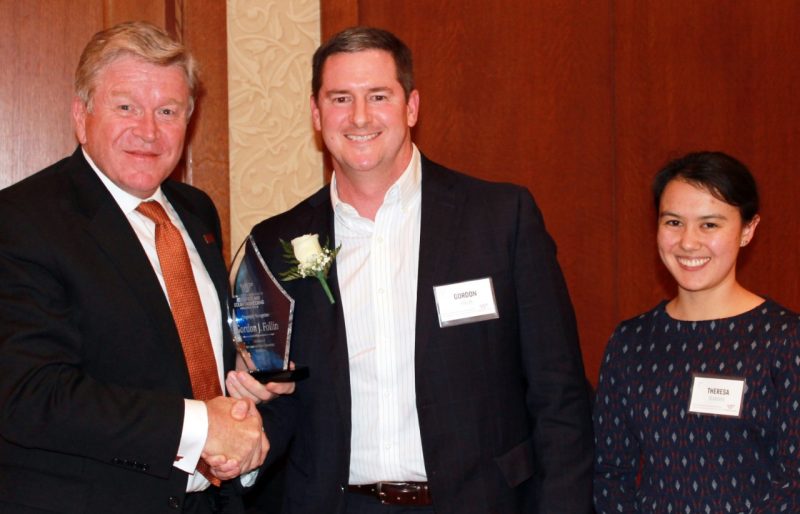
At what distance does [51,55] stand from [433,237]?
157 cm

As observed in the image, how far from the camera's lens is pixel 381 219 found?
2.71m

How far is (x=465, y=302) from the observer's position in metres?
2.57

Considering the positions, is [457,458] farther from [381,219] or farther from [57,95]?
[57,95]

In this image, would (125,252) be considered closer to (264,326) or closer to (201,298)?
(201,298)

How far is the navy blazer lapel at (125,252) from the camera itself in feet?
7.77

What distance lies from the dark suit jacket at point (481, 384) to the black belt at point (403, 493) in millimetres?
61

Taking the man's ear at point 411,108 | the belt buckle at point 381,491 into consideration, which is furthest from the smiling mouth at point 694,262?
the belt buckle at point 381,491

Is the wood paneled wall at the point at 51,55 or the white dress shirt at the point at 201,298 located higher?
the wood paneled wall at the point at 51,55

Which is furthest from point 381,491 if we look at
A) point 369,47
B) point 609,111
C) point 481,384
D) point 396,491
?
point 609,111

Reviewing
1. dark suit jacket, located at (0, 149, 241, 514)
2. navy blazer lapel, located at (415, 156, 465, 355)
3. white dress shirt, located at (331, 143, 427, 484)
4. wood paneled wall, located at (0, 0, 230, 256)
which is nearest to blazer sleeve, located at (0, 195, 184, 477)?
dark suit jacket, located at (0, 149, 241, 514)

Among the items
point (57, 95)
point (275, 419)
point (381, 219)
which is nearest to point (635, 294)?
point (381, 219)

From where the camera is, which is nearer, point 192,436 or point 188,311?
point 192,436

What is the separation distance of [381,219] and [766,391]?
3.85 feet

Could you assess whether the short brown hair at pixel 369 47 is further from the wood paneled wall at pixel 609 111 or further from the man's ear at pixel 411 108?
the wood paneled wall at pixel 609 111
